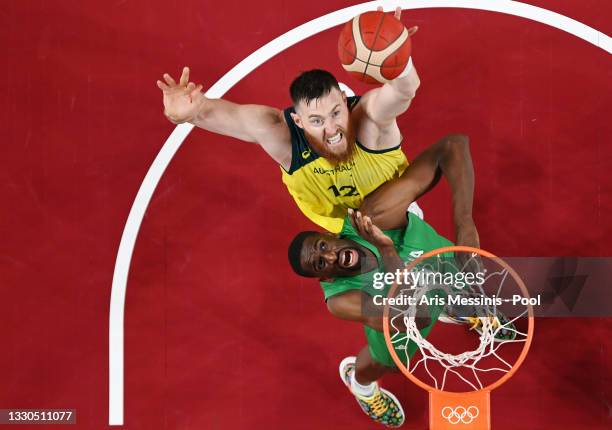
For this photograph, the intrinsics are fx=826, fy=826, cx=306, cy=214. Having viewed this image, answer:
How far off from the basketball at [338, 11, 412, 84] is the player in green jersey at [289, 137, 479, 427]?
0.77 m

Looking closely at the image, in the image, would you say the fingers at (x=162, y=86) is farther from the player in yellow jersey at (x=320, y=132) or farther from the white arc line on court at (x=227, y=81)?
the white arc line on court at (x=227, y=81)

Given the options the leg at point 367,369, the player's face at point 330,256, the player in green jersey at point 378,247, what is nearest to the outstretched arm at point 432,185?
the player in green jersey at point 378,247

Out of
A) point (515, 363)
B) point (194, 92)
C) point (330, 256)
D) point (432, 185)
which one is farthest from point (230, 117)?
point (515, 363)

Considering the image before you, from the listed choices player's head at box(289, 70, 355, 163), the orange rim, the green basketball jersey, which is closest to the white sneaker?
the green basketball jersey

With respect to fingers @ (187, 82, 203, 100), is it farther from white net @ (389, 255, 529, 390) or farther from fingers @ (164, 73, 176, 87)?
white net @ (389, 255, 529, 390)

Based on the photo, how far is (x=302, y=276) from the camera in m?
4.57

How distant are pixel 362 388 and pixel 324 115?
1488 mm

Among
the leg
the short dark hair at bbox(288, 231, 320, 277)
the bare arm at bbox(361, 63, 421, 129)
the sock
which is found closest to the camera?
the sock

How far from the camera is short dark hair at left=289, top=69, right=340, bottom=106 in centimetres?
422

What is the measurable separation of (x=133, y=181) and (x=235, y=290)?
33.2 inches

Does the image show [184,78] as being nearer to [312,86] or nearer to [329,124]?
[312,86]

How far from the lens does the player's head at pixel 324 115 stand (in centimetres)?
420

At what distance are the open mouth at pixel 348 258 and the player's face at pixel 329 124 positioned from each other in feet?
1.65

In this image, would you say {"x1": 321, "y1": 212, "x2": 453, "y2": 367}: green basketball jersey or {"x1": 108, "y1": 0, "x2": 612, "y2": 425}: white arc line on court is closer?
{"x1": 321, "y1": 212, "x2": 453, "y2": 367}: green basketball jersey
